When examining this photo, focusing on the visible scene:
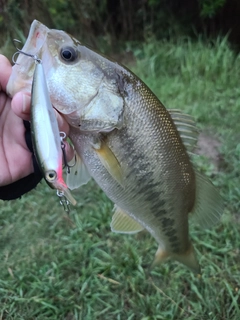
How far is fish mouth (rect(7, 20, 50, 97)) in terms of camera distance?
138cm

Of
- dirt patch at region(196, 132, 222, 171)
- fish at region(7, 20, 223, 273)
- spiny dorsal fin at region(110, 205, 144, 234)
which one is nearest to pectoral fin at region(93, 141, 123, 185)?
fish at region(7, 20, 223, 273)

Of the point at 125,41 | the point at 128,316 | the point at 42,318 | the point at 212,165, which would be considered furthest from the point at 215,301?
the point at 125,41

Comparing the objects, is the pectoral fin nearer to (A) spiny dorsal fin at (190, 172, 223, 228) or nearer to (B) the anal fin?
(A) spiny dorsal fin at (190, 172, 223, 228)

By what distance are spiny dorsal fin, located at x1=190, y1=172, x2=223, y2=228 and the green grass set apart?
2.65 feet

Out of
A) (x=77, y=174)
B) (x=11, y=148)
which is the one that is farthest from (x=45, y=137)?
(x=11, y=148)

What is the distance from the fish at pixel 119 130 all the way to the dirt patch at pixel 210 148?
189cm

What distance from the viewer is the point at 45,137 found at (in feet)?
3.86

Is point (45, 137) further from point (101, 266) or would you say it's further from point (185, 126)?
point (101, 266)

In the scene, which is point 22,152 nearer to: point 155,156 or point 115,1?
point 155,156

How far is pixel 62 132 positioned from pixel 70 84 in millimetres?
176

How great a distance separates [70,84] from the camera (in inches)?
57.9

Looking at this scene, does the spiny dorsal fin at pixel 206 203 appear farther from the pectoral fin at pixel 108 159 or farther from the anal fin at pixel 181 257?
the pectoral fin at pixel 108 159

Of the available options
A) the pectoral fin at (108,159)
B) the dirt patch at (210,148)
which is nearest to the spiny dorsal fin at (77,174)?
the pectoral fin at (108,159)

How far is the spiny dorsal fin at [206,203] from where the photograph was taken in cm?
192
